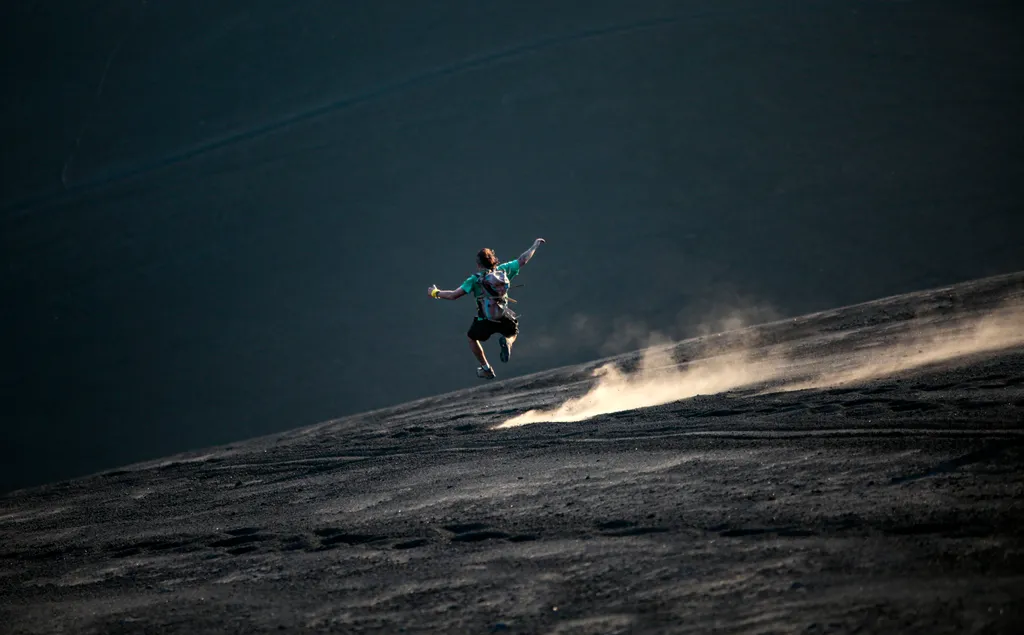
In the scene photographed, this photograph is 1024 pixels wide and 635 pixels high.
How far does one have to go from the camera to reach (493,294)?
1139cm

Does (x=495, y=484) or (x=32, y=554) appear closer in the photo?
(x=495, y=484)

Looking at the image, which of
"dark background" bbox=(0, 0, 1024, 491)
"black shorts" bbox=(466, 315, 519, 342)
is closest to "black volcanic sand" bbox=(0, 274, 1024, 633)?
"black shorts" bbox=(466, 315, 519, 342)

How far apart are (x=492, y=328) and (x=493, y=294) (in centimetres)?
53

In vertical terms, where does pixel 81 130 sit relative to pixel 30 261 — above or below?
above

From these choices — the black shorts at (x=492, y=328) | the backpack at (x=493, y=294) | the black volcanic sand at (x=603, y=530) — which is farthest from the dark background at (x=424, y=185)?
the black volcanic sand at (x=603, y=530)

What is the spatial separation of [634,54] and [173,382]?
1508cm

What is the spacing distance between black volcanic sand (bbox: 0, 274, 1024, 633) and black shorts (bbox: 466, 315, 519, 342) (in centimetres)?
143

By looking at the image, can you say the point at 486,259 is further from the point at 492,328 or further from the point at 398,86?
the point at 398,86

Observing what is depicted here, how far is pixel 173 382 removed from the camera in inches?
717

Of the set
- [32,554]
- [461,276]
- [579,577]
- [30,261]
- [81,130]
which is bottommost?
[579,577]

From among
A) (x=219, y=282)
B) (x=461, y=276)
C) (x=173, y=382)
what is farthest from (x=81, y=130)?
(x=461, y=276)

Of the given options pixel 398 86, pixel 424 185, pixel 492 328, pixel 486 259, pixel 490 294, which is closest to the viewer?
pixel 486 259

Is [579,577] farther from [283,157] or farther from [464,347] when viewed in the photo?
[283,157]

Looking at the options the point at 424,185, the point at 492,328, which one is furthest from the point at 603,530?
the point at 424,185
